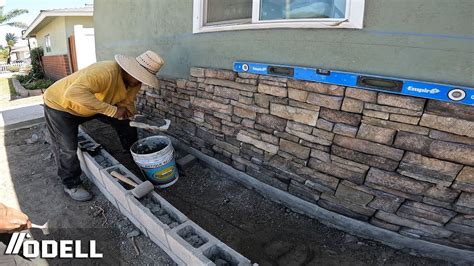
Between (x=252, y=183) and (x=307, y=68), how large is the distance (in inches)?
63.3

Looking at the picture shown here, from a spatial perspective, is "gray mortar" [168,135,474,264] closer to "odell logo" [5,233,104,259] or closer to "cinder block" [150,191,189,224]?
"cinder block" [150,191,189,224]

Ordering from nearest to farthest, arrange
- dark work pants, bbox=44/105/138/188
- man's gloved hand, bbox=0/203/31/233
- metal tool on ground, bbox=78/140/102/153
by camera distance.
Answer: man's gloved hand, bbox=0/203/31/233 → dark work pants, bbox=44/105/138/188 → metal tool on ground, bbox=78/140/102/153

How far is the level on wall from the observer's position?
6.37ft

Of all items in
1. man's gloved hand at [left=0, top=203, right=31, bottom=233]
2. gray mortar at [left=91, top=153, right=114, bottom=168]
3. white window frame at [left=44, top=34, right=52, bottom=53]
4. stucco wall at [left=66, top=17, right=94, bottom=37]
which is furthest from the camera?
white window frame at [left=44, top=34, right=52, bottom=53]

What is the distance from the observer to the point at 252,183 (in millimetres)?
3480

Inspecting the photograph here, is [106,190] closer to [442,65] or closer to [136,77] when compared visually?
[136,77]

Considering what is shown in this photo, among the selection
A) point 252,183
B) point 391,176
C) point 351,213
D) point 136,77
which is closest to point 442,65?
point 391,176

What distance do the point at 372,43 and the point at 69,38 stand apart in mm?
11239

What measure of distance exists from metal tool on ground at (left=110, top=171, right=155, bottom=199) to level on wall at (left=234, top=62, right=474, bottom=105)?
1738 mm

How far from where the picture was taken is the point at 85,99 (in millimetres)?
2979

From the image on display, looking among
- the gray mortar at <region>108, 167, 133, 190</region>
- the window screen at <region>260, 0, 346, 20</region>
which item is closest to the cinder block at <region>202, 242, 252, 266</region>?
the gray mortar at <region>108, 167, 133, 190</region>

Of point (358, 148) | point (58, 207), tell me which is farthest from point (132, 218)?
point (358, 148)

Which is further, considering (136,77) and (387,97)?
(136,77)

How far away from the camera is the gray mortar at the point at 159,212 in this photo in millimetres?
2613
